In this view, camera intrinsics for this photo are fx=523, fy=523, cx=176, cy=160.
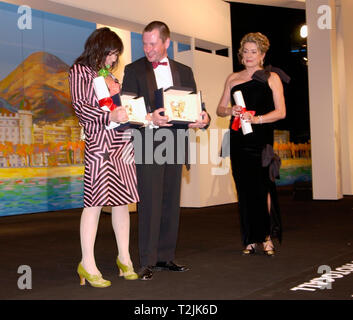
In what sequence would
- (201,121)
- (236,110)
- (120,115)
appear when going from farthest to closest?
(236,110)
(201,121)
(120,115)

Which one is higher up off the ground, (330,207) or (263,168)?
(263,168)

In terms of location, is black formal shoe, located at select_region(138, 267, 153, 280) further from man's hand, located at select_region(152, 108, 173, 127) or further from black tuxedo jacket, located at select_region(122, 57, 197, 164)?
man's hand, located at select_region(152, 108, 173, 127)

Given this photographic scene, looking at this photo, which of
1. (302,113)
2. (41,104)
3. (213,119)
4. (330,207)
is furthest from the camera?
(302,113)

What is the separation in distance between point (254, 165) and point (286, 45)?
978cm

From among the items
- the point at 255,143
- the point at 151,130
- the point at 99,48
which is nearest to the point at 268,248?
the point at 255,143

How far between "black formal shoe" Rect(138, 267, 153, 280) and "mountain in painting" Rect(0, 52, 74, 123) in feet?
19.0

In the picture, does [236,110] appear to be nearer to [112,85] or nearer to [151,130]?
[151,130]

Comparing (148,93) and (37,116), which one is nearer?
(148,93)

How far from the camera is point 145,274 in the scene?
304cm

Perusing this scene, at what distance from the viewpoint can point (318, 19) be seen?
27.1 feet

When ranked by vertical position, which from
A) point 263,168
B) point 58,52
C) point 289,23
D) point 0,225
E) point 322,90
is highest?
point 289,23
